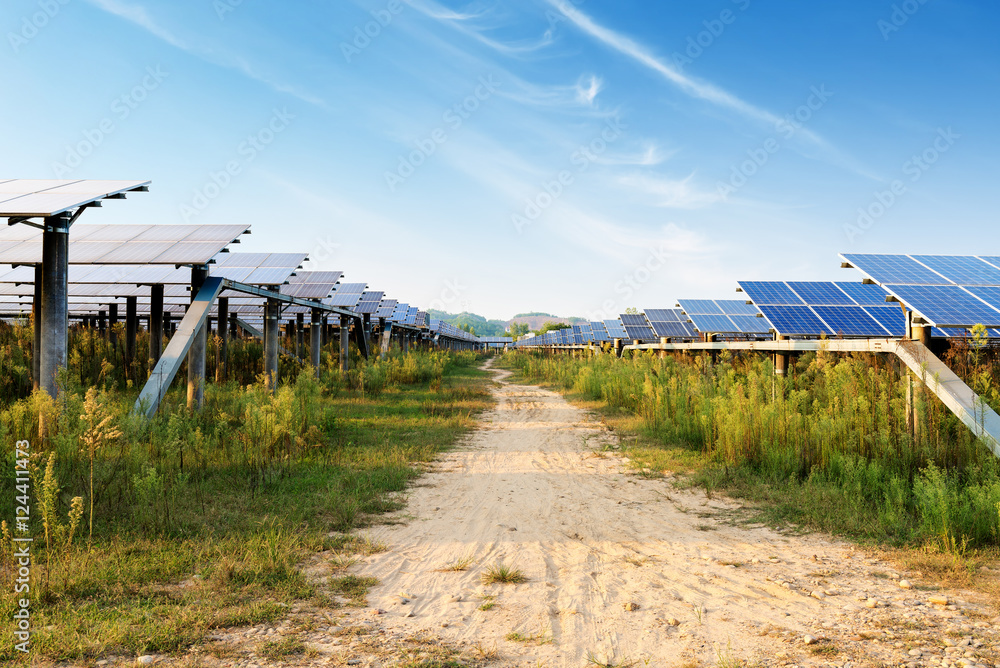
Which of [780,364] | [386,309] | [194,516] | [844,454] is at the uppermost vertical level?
[386,309]

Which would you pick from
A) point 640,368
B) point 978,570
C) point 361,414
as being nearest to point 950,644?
point 978,570

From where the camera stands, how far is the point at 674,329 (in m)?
25.2

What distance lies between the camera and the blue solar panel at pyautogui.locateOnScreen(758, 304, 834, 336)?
36.1 ft

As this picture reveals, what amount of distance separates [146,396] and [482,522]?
5977mm

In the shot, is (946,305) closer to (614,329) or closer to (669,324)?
(669,324)

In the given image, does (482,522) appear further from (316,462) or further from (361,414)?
(361,414)

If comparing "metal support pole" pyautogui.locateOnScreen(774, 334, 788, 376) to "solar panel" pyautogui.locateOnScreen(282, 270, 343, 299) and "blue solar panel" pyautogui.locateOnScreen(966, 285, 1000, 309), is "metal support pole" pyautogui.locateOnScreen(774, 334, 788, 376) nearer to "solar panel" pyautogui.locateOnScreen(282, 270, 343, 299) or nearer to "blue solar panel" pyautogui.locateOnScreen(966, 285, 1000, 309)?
"blue solar panel" pyautogui.locateOnScreen(966, 285, 1000, 309)

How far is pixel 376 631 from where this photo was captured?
3445 millimetres

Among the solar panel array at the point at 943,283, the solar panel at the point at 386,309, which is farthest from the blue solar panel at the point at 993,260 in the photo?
the solar panel at the point at 386,309

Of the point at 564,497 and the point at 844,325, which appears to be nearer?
the point at 564,497

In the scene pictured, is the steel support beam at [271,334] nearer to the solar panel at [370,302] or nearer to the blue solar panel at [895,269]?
the solar panel at [370,302]

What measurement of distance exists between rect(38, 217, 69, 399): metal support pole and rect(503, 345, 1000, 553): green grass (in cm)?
816

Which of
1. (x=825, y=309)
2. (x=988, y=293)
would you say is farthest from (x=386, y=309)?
(x=988, y=293)

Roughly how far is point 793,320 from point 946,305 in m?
4.66
